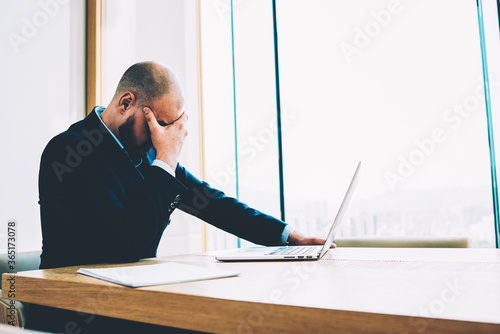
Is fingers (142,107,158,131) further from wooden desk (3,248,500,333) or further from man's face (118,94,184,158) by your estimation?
wooden desk (3,248,500,333)

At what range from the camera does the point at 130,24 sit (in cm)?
288

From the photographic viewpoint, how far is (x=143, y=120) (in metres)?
1.46

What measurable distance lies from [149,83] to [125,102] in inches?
4.5

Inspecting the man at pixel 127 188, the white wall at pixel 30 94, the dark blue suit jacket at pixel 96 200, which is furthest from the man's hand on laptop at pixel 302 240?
the white wall at pixel 30 94

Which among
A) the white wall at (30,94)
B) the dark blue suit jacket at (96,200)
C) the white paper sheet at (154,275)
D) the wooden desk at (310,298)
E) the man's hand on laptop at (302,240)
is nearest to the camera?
the wooden desk at (310,298)

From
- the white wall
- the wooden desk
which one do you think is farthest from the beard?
the white wall

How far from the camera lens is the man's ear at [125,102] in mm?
1486

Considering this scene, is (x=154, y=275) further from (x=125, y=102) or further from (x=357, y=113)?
(x=357, y=113)

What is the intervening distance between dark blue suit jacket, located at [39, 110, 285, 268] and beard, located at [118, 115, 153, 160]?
3.8 inches

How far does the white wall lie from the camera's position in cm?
202

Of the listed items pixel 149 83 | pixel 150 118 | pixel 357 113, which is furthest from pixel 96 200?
pixel 357 113

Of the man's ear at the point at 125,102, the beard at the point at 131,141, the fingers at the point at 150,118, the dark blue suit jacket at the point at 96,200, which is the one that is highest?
the man's ear at the point at 125,102

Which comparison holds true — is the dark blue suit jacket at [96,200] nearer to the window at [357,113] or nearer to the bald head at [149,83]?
the bald head at [149,83]

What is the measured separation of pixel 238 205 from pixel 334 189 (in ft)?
5.64
